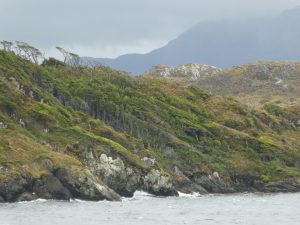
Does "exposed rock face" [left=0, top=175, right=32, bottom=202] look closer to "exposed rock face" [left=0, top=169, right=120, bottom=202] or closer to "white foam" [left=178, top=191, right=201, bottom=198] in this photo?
"exposed rock face" [left=0, top=169, right=120, bottom=202]

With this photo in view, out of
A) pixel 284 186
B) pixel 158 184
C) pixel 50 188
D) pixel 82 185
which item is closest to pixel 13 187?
pixel 50 188

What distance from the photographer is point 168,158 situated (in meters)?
196

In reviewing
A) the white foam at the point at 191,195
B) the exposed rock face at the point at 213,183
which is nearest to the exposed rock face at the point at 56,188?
the white foam at the point at 191,195

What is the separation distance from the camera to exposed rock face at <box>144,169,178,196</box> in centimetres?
16030

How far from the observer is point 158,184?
6334 inches

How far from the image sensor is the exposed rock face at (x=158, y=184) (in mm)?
160300

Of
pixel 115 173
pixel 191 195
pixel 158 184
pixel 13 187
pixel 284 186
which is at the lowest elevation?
pixel 284 186

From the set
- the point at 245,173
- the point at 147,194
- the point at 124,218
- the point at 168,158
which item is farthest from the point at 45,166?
the point at 245,173

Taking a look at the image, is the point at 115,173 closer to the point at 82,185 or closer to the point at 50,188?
the point at 82,185

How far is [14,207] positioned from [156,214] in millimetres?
26206

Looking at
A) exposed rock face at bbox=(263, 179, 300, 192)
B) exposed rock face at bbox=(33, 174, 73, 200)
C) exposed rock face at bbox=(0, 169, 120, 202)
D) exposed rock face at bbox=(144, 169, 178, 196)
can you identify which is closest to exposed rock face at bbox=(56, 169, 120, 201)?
exposed rock face at bbox=(0, 169, 120, 202)

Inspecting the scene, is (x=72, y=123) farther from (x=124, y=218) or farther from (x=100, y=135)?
(x=124, y=218)

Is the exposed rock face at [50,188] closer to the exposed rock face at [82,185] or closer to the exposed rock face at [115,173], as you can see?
the exposed rock face at [82,185]

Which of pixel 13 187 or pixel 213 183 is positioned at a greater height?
pixel 13 187
